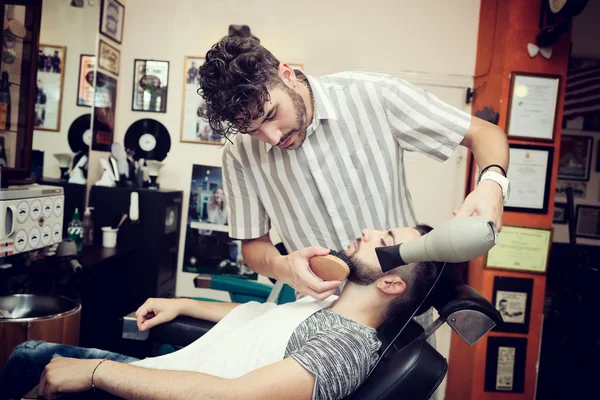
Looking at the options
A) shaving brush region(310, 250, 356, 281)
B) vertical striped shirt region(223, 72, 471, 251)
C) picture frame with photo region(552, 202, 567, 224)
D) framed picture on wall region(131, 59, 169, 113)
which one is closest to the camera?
shaving brush region(310, 250, 356, 281)

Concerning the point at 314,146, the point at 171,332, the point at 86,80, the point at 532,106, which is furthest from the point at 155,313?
the point at 532,106

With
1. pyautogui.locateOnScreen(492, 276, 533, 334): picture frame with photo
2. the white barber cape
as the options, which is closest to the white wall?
the white barber cape

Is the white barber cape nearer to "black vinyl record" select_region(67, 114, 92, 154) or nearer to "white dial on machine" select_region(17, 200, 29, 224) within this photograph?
"white dial on machine" select_region(17, 200, 29, 224)

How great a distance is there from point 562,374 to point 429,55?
2774 mm

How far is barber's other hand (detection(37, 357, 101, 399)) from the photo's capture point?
1.22 metres

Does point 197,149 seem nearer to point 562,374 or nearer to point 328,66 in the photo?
point 328,66

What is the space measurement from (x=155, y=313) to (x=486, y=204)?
108 centimetres

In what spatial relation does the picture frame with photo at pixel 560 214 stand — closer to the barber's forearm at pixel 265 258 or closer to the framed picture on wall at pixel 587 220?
the framed picture on wall at pixel 587 220

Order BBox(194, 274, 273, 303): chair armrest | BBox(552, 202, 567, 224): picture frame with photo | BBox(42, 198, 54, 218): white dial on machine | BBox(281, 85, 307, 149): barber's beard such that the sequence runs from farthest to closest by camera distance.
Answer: BBox(552, 202, 567, 224): picture frame with photo
BBox(194, 274, 273, 303): chair armrest
BBox(42, 198, 54, 218): white dial on machine
BBox(281, 85, 307, 149): barber's beard

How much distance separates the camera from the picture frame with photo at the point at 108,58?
337 centimetres

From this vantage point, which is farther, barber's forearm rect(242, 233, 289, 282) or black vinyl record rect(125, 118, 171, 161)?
black vinyl record rect(125, 118, 171, 161)

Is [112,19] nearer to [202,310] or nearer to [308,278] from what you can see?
[202,310]

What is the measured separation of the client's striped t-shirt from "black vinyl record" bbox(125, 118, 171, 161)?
2639mm

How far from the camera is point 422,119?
1626mm
